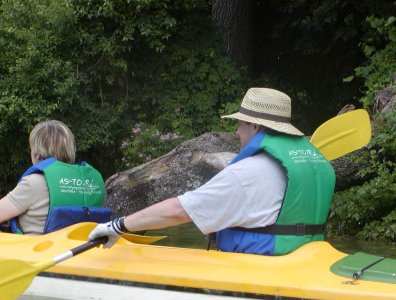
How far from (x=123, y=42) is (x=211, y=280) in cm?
694

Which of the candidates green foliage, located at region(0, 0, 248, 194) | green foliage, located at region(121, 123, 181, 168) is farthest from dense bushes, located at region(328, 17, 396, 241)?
green foliage, located at region(0, 0, 248, 194)

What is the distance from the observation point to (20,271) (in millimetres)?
3246

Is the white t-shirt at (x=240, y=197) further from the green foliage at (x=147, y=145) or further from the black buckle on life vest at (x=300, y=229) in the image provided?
the green foliage at (x=147, y=145)

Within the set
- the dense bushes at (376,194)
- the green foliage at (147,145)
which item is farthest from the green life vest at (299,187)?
the green foliage at (147,145)

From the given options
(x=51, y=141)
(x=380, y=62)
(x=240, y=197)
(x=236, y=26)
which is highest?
(x=236, y=26)

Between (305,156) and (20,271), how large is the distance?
127cm

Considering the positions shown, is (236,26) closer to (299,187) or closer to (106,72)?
(106,72)

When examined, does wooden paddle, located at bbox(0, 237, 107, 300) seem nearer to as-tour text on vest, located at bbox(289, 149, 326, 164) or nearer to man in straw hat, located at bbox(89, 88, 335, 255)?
man in straw hat, located at bbox(89, 88, 335, 255)

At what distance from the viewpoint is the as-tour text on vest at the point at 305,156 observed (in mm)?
3115

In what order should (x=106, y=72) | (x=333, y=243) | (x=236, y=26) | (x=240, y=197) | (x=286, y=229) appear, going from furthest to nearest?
(x=236, y=26), (x=106, y=72), (x=333, y=243), (x=286, y=229), (x=240, y=197)

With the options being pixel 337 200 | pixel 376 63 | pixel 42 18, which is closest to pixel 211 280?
pixel 337 200

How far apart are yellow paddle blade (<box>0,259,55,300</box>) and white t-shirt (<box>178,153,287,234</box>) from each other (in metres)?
0.69

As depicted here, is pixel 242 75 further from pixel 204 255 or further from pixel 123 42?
pixel 204 255

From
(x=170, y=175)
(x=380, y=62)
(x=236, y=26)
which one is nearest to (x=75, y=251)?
(x=170, y=175)
